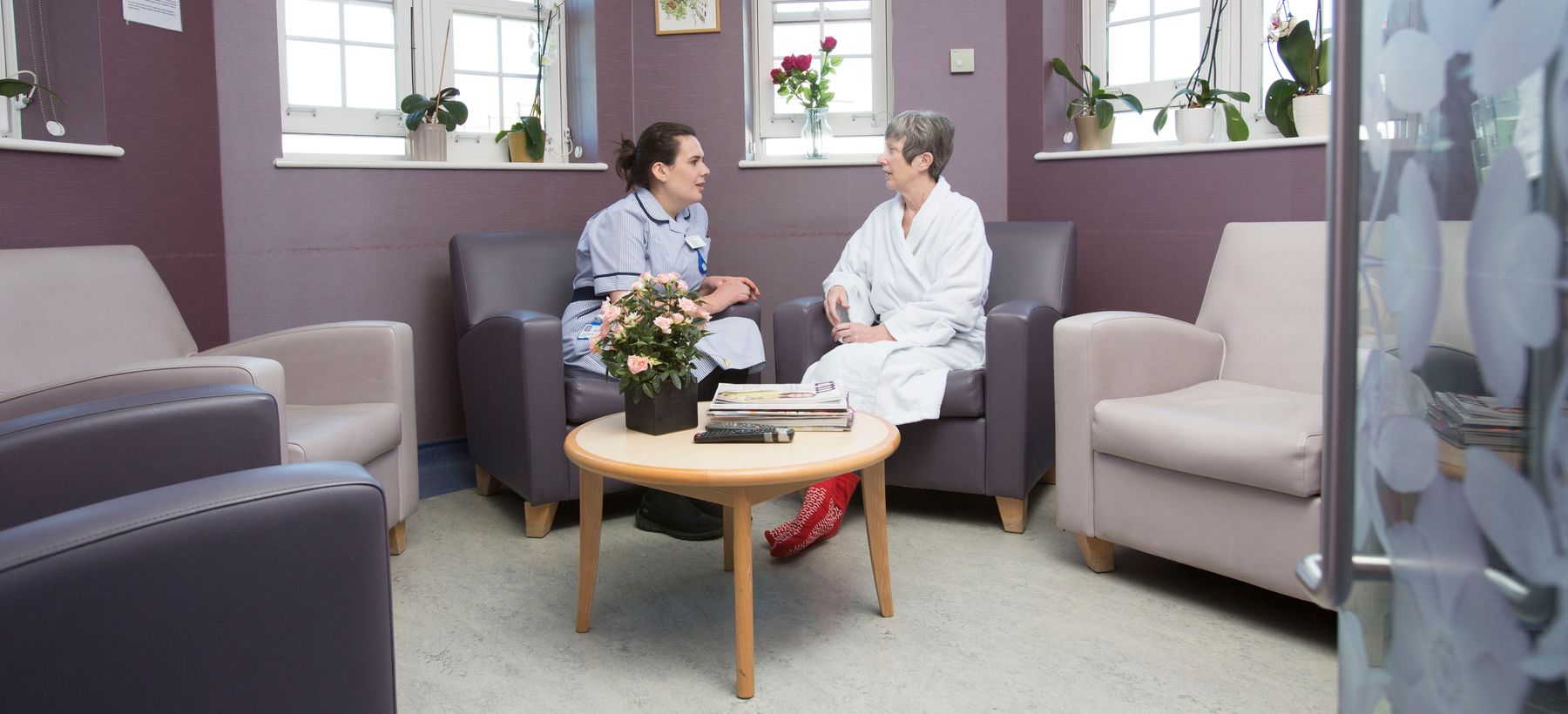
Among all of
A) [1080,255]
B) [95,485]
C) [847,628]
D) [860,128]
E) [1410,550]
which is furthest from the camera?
[860,128]

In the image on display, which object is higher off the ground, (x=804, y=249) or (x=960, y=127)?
(x=960, y=127)

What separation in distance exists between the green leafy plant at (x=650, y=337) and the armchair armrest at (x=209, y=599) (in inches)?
38.5

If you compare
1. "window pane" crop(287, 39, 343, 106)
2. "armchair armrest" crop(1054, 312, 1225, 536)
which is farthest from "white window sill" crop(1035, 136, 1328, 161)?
"window pane" crop(287, 39, 343, 106)

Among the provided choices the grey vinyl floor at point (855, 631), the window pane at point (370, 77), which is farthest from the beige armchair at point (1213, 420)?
the window pane at point (370, 77)

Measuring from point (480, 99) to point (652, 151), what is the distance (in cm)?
104

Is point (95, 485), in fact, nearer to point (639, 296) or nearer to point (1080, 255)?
point (639, 296)

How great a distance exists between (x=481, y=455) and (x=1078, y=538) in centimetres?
165

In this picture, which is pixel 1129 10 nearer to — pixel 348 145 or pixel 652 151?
pixel 652 151

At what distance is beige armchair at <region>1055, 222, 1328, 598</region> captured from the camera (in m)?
2.00

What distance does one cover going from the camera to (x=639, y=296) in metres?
2.15

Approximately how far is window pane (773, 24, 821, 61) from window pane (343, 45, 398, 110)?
137 centimetres

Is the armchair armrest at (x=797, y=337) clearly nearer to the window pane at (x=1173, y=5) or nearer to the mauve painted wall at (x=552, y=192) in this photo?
the mauve painted wall at (x=552, y=192)

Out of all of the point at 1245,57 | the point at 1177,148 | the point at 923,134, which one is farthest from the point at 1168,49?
the point at 923,134

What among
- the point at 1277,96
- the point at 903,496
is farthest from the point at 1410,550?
the point at 1277,96
